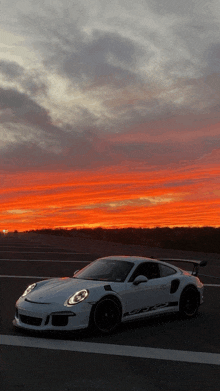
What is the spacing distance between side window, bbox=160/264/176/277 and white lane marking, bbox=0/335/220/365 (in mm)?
2732

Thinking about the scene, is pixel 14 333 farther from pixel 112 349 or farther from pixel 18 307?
pixel 112 349

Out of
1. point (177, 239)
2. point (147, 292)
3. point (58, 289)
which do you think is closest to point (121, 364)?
point (58, 289)

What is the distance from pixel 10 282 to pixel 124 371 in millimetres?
10578

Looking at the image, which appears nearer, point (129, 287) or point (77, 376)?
point (77, 376)

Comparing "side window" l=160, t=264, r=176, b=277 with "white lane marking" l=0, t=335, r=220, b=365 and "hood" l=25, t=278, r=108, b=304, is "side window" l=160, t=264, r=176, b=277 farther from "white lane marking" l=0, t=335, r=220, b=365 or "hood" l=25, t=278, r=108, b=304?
"white lane marking" l=0, t=335, r=220, b=365

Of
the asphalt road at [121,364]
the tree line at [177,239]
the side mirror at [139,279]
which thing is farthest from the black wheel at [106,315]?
the tree line at [177,239]

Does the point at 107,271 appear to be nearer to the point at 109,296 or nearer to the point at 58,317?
the point at 109,296

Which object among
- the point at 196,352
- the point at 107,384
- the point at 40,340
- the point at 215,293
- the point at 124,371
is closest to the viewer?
the point at 107,384

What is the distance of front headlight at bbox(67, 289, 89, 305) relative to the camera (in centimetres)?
856

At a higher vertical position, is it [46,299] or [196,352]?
[46,299]

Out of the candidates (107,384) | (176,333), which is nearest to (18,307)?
(176,333)

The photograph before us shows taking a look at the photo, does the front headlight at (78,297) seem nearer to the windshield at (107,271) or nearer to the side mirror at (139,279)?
the windshield at (107,271)

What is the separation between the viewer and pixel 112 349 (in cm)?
768

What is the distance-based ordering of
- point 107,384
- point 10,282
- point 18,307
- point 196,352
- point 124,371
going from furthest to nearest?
1. point 10,282
2. point 18,307
3. point 196,352
4. point 124,371
5. point 107,384
